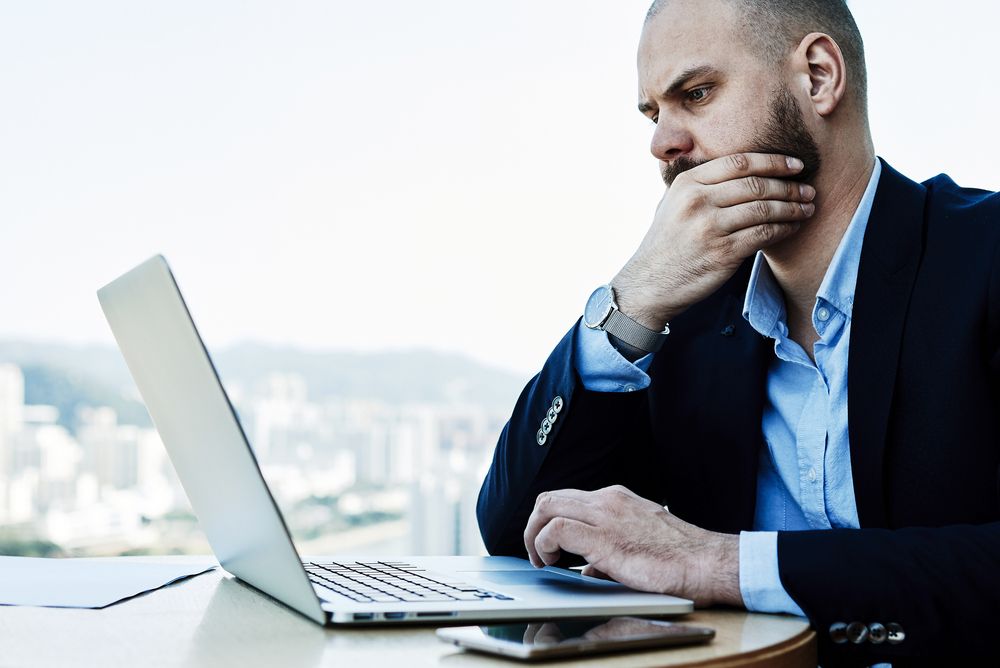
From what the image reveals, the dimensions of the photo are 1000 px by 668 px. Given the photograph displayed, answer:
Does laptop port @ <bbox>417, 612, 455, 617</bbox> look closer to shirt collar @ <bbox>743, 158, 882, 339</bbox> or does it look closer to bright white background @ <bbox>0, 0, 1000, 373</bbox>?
shirt collar @ <bbox>743, 158, 882, 339</bbox>

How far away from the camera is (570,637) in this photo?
0.65 metres

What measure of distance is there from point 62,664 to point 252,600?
289 mm

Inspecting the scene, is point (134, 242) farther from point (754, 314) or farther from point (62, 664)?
point (62, 664)

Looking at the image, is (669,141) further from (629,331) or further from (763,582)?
(763,582)

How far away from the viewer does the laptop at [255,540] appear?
A: 2.32 ft

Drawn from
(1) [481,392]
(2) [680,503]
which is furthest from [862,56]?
(1) [481,392]

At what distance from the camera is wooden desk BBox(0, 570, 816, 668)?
0.61 metres

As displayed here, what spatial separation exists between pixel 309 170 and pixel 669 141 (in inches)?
204

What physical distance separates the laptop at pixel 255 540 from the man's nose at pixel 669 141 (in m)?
0.67

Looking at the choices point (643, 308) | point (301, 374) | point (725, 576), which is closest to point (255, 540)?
point (725, 576)

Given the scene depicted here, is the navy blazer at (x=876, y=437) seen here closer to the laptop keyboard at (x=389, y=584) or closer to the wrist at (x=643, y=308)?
the wrist at (x=643, y=308)

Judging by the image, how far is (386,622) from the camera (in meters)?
0.70

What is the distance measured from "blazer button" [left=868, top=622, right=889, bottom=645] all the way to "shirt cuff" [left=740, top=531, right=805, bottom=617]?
0.18ft

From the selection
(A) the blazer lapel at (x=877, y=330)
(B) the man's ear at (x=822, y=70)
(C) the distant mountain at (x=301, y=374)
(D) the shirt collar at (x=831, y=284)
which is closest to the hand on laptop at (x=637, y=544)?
(A) the blazer lapel at (x=877, y=330)
